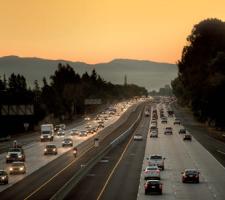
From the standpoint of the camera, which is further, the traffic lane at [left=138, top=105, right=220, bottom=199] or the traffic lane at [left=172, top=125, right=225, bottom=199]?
the traffic lane at [left=172, top=125, right=225, bottom=199]

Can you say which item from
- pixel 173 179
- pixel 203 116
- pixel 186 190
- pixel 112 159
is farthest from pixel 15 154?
pixel 203 116

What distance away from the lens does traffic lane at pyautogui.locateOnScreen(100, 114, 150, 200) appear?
4850 centimetres

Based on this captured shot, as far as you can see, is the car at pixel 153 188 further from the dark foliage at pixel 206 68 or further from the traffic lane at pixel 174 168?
the dark foliage at pixel 206 68

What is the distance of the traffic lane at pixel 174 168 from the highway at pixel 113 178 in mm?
959

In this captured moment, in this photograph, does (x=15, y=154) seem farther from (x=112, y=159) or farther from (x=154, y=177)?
(x=154, y=177)

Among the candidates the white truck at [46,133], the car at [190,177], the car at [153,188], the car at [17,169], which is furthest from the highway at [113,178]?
the white truck at [46,133]

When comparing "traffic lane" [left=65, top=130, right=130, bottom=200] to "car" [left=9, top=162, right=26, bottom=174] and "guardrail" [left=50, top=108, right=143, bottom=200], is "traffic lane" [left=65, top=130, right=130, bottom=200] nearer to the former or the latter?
"guardrail" [left=50, top=108, right=143, bottom=200]

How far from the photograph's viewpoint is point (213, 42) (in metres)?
163

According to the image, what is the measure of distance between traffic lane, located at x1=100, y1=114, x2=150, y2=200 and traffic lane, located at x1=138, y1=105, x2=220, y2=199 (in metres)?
0.62

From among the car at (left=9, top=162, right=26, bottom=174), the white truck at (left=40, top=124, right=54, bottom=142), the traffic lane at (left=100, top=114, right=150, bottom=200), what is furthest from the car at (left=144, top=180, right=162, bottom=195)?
the white truck at (left=40, top=124, right=54, bottom=142)

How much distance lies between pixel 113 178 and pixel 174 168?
1201 cm

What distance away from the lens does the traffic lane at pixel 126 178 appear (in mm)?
48500

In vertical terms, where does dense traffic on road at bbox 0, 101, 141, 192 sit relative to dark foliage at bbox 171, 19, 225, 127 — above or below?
below

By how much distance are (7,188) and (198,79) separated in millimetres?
108911
